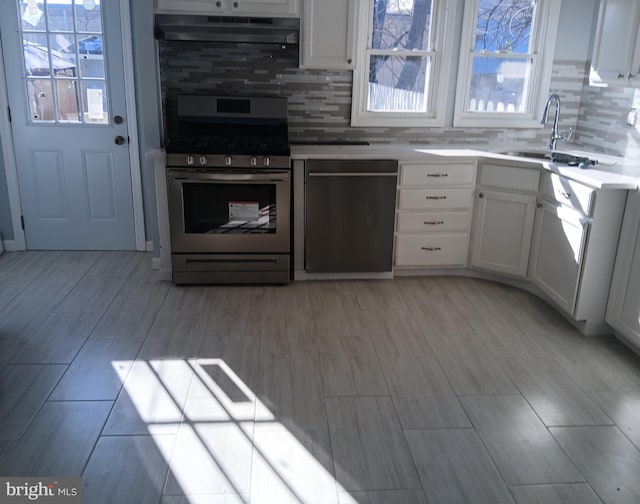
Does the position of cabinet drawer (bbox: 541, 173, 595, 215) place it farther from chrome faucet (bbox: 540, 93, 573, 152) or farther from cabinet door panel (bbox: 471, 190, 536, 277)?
chrome faucet (bbox: 540, 93, 573, 152)

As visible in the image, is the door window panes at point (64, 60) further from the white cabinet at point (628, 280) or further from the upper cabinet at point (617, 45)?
the white cabinet at point (628, 280)

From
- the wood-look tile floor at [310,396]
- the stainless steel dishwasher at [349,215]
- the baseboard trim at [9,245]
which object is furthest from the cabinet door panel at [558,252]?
the baseboard trim at [9,245]

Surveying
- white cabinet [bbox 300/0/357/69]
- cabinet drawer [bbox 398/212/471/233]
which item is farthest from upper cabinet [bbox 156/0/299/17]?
cabinet drawer [bbox 398/212/471/233]

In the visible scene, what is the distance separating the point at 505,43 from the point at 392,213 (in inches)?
63.9

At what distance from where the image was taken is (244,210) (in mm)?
3865

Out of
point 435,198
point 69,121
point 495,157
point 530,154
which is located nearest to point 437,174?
point 435,198

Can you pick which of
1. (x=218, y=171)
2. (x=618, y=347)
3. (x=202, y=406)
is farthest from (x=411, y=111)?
(x=202, y=406)

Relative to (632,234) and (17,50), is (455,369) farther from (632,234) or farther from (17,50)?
(17,50)

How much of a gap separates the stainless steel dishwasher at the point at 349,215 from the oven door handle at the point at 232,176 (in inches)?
8.1

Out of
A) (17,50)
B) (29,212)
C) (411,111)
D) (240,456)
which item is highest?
(17,50)

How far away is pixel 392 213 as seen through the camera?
400 centimetres

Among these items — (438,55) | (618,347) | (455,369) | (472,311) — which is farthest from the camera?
(438,55)

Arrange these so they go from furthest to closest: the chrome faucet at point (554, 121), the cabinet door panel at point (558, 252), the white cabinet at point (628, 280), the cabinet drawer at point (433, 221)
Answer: the cabinet drawer at point (433, 221), the chrome faucet at point (554, 121), the cabinet door panel at point (558, 252), the white cabinet at point (628, 280)

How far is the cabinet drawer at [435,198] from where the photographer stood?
4.02 meters
